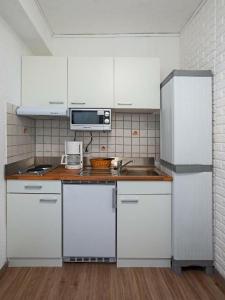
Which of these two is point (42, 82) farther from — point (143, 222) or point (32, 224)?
point (143, 222)

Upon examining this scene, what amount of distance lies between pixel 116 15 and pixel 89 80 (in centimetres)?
70

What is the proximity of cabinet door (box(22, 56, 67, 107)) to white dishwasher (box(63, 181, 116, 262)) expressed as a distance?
3.04ft

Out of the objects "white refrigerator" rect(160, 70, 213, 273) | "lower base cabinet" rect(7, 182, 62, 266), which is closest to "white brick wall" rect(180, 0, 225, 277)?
"white refrigerator" rect(160, 70, 213, 273)

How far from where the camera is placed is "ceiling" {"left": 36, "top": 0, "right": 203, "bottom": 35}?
245 centimetres

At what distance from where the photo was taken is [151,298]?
1.96 meters

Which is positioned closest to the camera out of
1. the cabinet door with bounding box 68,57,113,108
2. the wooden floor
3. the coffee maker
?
the wooden floor

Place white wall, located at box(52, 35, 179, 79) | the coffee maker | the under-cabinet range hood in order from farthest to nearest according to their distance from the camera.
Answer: white wall, located at box(52, 35, 179, 79)
the coffee maker
the under-cabinet range hood

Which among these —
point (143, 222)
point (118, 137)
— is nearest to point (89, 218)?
point (143, 222)

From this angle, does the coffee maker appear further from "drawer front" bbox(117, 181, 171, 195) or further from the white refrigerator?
the white refrigerator

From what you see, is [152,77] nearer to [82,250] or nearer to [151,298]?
[82,250]

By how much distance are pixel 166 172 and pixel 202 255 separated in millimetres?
804

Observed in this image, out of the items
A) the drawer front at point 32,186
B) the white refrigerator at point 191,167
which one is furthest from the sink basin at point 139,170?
the drawer front at point 32,186

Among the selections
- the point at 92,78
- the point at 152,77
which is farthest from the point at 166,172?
the point at 92,78

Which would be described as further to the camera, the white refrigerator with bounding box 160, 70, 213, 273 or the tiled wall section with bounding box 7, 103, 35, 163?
the tiled wall section with bounding box 7, 103, 35, 163
